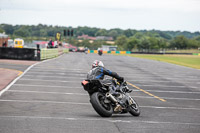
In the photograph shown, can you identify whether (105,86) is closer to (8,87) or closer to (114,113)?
(114,113)

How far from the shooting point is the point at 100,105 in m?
9.97

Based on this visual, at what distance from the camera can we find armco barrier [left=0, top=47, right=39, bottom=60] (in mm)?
37281

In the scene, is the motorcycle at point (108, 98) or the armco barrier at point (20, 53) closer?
the motorcycle at point (108, 98)

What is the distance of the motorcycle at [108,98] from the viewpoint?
10026 mm

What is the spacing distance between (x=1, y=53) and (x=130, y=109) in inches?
1132

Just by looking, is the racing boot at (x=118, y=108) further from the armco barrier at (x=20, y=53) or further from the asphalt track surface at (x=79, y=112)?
the armco barrier at (x=20, y=53)

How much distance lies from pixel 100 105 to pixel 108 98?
1.48ft

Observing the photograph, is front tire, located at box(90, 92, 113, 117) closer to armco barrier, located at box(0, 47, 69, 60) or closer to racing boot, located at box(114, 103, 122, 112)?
racing boot, located at box(114, 103, 122, 112)

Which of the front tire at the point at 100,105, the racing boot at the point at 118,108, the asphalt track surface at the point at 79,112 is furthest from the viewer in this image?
the racing boot at the point at 118,108

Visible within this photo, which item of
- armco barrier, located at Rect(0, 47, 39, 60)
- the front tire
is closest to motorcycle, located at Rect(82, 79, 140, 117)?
the front tire

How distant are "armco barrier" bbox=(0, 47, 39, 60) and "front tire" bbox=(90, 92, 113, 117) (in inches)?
1100

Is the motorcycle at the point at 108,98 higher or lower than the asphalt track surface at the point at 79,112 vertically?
higher

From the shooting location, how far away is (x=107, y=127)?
28.6 feet

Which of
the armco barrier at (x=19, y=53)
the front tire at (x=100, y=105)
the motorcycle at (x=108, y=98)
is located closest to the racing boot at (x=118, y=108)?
the motorcycle at (x=108, y=98)
